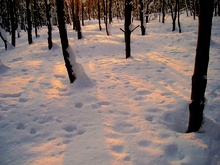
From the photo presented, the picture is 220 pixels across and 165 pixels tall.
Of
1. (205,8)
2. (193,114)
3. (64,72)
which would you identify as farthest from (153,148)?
(64,72)

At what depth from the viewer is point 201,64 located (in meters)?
3.27

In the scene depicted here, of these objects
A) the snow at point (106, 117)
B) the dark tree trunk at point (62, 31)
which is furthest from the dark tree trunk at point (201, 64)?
the dark tree trunk at point (62, 31)

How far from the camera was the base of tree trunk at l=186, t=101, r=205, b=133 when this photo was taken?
3.57 m

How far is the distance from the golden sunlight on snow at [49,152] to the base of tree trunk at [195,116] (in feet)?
8.54

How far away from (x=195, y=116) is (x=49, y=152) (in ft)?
9.57

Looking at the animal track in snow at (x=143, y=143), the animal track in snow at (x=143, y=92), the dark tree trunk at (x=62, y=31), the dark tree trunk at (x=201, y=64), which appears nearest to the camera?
the dark tree trunk at (x=201, y=64)

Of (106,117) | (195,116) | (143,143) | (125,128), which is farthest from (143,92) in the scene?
(143,143)

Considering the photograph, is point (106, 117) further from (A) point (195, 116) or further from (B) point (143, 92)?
(A) point (195, 116)

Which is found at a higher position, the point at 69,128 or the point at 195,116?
the point at 195,116

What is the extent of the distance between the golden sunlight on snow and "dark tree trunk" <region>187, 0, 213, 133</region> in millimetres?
2632

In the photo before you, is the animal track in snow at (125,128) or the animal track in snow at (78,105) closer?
the animal track in snow at (125,128)

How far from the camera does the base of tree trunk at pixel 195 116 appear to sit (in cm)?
357

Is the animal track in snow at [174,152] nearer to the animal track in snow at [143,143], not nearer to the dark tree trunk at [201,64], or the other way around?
the animal track in snow at [143,143]

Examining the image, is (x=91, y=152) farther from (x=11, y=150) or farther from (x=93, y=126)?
(x=11, y=150)
